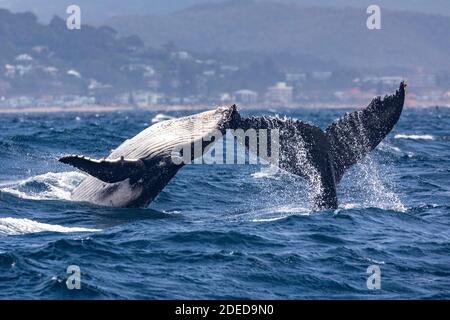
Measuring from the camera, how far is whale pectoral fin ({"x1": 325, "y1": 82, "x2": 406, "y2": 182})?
1694 cm

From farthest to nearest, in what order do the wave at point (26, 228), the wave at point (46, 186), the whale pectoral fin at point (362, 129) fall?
the wave at point (46, 186), the wave at point (26, 228), the whale pectoral fin at point (362, 129)

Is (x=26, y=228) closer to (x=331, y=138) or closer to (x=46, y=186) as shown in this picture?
(x=46, y=186)

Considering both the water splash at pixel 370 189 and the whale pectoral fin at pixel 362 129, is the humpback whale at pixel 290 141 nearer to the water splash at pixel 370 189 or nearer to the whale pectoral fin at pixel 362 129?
the whale pectoral fin at pixel 362 129

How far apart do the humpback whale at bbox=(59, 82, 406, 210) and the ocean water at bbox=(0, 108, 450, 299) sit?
1050 mm

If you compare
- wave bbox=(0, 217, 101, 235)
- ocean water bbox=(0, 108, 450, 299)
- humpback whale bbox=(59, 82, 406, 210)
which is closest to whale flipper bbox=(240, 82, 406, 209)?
humpback whale bbox=(59, 82, 406, 210)

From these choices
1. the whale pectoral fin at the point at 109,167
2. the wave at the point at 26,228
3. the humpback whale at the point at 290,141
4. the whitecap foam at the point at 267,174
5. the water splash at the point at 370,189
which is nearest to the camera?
the whale pectoral fin at the point at 109,167

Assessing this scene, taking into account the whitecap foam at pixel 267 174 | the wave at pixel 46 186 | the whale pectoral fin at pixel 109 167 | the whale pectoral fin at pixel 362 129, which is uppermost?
the whale pectoral fin at pixel 362 129

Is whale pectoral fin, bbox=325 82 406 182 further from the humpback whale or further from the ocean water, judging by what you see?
the ocean water

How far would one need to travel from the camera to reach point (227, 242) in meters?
16.8

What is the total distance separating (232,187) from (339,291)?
37.3 feet

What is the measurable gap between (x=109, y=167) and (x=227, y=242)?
2.23 metres

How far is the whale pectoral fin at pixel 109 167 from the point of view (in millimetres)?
16047

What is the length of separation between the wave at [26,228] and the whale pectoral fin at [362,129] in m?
4.22

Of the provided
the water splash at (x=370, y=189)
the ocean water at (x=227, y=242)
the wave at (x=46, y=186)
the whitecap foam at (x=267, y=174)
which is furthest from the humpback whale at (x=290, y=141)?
Result: the whitecap foam at (x=267, y=174)
